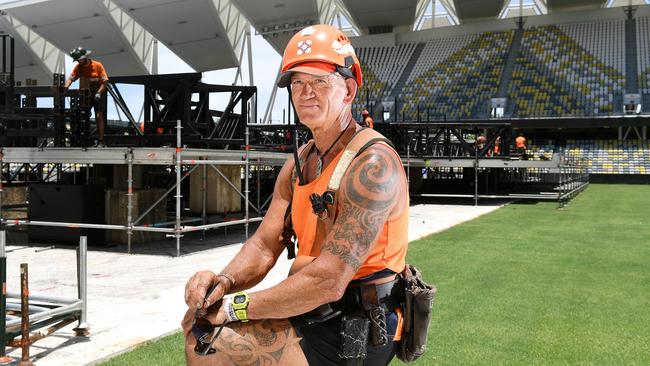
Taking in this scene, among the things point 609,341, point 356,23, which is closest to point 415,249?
point 609,341

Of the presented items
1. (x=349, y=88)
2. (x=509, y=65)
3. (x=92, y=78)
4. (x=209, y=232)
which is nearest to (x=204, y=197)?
(x=209, y=232)

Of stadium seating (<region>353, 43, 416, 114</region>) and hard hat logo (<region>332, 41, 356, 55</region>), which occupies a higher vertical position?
stadium seating (<region>353, 43, 416, 114</region>)

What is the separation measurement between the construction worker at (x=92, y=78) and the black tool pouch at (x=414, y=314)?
10.2 m

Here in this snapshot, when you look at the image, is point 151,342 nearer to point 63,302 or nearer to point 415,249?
point 63,302

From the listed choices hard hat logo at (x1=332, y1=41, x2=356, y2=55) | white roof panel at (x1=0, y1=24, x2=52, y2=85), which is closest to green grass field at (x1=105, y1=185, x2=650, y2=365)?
hard hat logo at (x1=332, y1=41, x2=356, y2=55)

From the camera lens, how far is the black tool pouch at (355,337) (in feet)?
5.77

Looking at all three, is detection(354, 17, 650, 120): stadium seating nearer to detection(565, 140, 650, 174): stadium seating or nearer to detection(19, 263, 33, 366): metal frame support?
detection(565, 140, 650, 174): stadium seating

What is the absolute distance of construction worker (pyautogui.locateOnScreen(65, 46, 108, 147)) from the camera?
10749 mm

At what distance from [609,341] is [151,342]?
3.94 m

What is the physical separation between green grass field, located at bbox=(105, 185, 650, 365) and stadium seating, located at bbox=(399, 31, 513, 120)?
3180 cm

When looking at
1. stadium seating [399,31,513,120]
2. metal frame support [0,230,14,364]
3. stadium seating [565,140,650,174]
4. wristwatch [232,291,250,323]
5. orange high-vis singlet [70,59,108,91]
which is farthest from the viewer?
stadium seating [399,31,513,120]

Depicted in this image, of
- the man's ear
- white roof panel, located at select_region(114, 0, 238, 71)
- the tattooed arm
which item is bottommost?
the tattooed arm

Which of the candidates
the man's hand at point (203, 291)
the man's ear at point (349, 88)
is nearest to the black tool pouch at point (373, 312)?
the man's hand at point (203, 291)

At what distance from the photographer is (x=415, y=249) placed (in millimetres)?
10320
